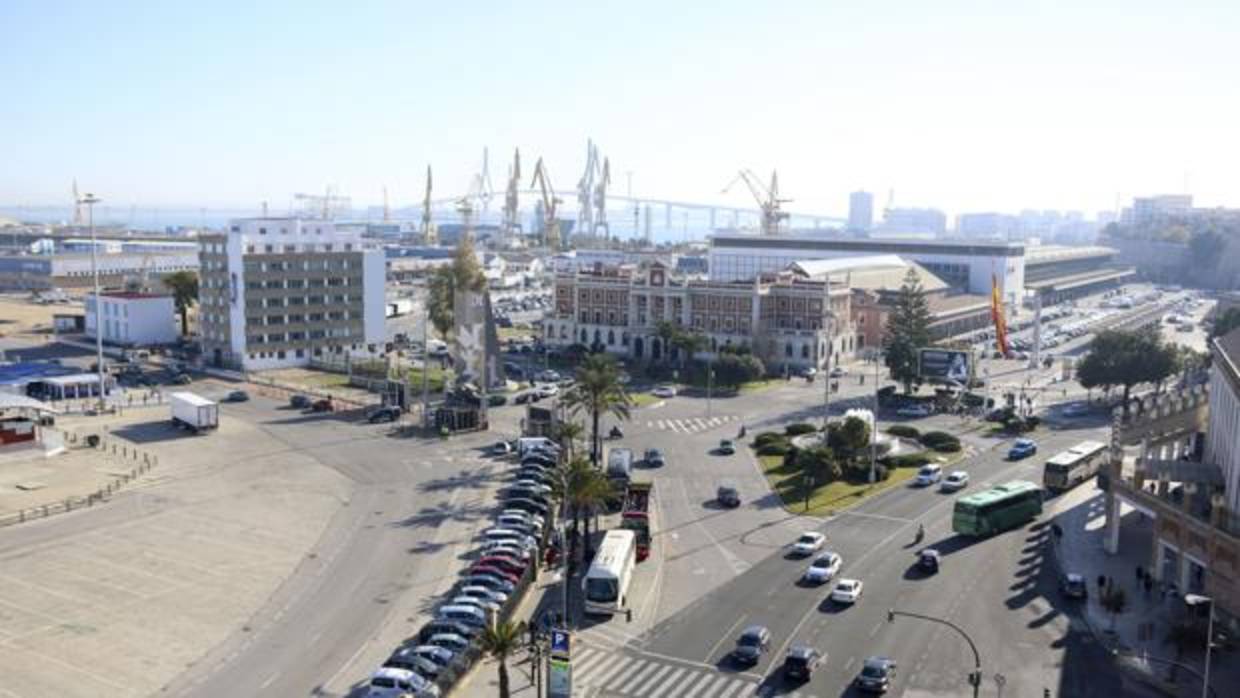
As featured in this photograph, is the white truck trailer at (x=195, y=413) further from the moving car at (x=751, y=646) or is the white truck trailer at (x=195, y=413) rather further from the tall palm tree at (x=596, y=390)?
the moving car at (x=751, y=646)

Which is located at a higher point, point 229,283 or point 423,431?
point 229,283

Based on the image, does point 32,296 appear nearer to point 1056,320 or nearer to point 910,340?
point 910,340

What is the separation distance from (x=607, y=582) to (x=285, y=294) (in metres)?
66.1

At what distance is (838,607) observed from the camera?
128ft

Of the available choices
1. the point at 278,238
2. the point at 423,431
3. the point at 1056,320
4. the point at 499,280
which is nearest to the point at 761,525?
the point at 423,431

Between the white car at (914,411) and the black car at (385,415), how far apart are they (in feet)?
114

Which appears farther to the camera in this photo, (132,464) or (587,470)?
(132,464)

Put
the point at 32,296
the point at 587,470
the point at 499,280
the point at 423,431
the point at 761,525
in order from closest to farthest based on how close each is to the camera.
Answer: the point at 587,470 < the point at 761,525 < the point at 423,431 < the point at 32,296 < the point at 499,280

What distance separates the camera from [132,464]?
59906 mm

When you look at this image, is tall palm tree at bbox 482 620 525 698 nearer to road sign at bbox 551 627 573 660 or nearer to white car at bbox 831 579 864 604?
road sign at bbox 551 627 573 660

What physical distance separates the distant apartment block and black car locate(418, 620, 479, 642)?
64108 millimetres

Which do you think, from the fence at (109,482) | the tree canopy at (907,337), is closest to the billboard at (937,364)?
the tree canopy at (907,337)

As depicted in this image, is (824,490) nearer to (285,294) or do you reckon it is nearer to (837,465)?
(837,465)

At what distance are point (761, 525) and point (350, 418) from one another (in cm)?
3474
